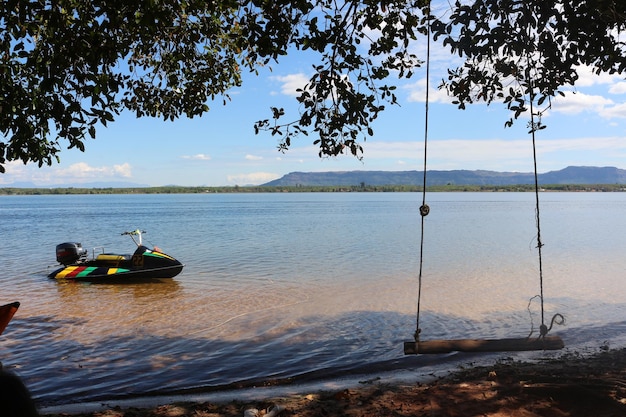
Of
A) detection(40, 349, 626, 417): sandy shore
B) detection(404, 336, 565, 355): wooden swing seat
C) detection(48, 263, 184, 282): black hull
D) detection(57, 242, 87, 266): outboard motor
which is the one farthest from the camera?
detection(57, 242, 87, 266): outboard motor

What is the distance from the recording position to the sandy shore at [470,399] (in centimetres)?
527

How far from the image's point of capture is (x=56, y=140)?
649 centimetres

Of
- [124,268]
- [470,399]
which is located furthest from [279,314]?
[124,268]

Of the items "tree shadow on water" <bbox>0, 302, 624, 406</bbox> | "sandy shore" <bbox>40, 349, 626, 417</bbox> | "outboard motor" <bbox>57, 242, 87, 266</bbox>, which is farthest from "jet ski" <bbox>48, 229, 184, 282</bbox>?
"sandy shore" <bbox>40, 349, 626, 417</bbox>

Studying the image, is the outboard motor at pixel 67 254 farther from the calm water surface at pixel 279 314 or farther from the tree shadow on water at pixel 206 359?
the tree shadow on water at pixel 206 359

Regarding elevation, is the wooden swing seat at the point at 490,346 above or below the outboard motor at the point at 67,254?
above

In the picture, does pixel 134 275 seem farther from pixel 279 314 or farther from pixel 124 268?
pixel 279 314

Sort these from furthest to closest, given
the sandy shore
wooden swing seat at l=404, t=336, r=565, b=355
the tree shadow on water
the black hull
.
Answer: the black hull, the tree shadow on water, wooden swing seat at l=404, t=336, r=565, b=355, the sandy shore

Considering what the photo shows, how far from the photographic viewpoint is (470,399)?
18.6ft

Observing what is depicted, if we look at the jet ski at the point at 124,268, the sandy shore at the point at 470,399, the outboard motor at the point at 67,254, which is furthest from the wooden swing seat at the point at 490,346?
the outboard motor at the point at 67,254

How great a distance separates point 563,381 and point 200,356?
5.92 metres

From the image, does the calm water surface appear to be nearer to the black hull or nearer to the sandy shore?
the black hull

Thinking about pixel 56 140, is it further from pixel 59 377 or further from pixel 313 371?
pixel 313 371

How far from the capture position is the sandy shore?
5.27 metres
